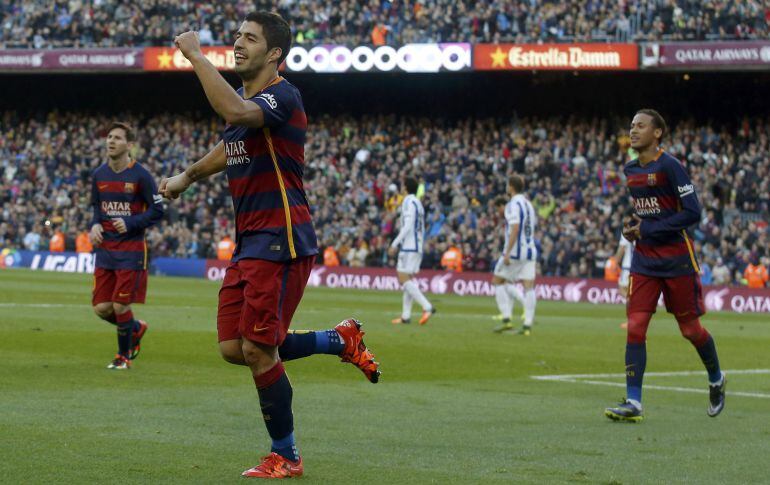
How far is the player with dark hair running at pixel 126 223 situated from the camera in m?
13.3

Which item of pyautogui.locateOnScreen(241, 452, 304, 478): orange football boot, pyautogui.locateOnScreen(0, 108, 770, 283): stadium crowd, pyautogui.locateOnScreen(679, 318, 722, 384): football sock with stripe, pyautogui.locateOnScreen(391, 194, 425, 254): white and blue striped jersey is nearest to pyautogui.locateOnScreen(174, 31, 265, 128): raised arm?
pyautogui.locateOnScreen(241, 452, 304, 478): orange football boot

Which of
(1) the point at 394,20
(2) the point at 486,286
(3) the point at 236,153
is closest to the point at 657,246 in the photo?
(3) the point at 236,153

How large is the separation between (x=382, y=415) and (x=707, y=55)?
107 feet

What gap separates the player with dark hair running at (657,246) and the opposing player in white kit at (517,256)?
9.98 meters

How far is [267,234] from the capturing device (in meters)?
6.99

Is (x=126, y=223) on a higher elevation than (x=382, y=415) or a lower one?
higher

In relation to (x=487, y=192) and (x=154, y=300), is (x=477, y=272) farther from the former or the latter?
(x=154, y=300)

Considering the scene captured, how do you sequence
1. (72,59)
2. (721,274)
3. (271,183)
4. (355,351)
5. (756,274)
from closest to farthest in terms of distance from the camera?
(271,183) < (355,351) < (756,274) < (721,274) < (72,59)

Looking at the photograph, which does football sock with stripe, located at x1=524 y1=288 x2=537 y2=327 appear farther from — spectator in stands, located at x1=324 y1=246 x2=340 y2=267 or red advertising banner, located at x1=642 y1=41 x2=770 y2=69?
red advertising banner, located at x1=642 y1=41 x2=770 y2=69

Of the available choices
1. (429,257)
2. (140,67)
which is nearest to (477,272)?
(429,257)

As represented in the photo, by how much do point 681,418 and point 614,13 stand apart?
33793 mm

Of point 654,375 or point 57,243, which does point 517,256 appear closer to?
point 654,375

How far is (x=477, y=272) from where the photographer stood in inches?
1491

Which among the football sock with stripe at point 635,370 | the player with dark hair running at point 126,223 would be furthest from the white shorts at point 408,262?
the football sock with stripe at point 635,370
